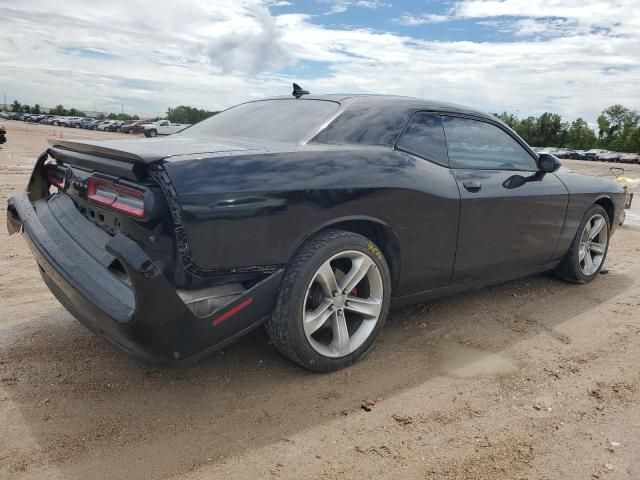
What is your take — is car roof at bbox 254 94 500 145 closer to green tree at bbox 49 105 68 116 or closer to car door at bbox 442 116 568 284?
car door at bbox 442 116 568 284

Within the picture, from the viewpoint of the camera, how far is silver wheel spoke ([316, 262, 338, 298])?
2707 millimetres

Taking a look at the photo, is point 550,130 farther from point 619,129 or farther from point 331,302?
point 331,302

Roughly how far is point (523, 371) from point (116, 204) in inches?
94.3

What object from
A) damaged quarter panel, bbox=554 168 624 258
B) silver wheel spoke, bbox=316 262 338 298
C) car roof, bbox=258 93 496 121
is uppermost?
car roof, bbox=258 93 496 121

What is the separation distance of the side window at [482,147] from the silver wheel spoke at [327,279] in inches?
48.0

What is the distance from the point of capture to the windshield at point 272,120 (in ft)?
10.2

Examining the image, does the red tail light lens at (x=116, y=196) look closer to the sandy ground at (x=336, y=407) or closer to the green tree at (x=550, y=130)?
the sandy ground at (x=336, y=407)

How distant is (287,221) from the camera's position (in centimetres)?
253

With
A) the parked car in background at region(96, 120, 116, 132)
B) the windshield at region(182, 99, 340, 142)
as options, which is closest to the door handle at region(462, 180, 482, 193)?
the windshield at region(182, 99, 340, 142)

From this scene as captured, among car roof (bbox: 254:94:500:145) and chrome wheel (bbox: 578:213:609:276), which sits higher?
car roof (bbox: 254:94:500:145)

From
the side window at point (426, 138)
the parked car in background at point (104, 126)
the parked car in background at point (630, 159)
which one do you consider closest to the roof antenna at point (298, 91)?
the side window at point (426, 138)

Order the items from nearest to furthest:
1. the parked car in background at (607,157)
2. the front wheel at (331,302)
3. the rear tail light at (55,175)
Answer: the front wheel at (331,302) → the rear tail light at (55,175) → the parked car in background at (607,157)

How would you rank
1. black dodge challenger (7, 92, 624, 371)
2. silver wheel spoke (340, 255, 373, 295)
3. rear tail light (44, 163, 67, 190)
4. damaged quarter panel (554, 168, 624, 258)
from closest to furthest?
black dodge challenger (7, 92, 624, 371) < silver wheel spoke (340, 255, 373, 295) < rear tail light (44, 163, 67, 190) < damaged quarter panel (554, 168, 624, 258)

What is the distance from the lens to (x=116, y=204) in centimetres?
243
